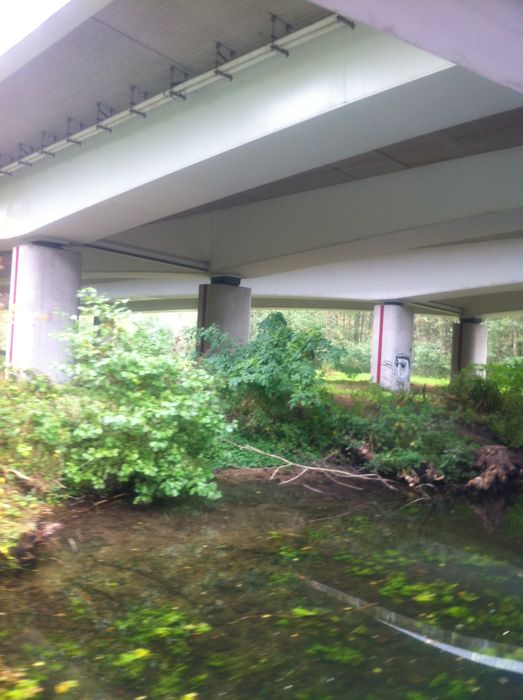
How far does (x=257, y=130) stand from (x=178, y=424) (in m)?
3.86

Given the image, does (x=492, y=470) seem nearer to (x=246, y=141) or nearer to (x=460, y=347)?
(x=246, y=141)

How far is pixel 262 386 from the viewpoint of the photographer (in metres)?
10.5

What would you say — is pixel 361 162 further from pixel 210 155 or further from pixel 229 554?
pixel 229 554

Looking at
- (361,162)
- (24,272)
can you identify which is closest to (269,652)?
(361,162)

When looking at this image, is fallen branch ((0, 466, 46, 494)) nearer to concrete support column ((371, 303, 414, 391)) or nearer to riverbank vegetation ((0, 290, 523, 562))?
riverbank vegetation ((0, 290, 523, 562))

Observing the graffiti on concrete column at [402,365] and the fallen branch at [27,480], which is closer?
the fallen branch at [27,480]

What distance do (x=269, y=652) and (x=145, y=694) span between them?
2.84 feet

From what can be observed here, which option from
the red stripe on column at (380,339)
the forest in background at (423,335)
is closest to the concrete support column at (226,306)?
the red stripe on column at (380,339)

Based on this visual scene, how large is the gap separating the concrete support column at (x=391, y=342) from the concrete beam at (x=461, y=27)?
17279mm

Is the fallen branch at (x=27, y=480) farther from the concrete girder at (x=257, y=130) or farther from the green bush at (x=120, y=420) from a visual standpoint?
the concrete girder at (x=257, y=130)

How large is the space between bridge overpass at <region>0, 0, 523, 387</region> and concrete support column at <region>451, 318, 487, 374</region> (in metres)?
10.6

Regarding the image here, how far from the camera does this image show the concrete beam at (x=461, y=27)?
14.7 ft

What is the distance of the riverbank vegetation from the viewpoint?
7137mm

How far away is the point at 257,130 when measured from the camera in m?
8.49
